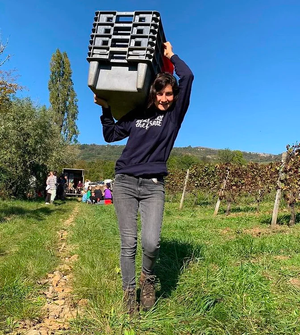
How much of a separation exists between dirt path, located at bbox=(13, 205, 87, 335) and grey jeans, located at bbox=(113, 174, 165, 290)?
1.63 feet

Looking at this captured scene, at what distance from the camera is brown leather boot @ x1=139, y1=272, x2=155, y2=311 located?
232cm

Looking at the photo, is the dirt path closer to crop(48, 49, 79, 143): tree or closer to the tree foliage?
the tree foliage

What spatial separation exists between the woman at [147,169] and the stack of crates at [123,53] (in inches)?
5.9

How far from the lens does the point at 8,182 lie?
1571cm

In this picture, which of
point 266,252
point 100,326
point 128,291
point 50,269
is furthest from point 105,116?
point 266,252

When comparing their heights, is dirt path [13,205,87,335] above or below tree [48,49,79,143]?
below

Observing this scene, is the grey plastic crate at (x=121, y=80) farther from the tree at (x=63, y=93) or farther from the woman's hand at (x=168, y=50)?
the tree at (x=63, y=93)

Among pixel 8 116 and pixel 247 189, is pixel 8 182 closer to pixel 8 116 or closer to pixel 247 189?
pixel 8 116

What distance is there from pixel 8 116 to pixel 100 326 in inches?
650

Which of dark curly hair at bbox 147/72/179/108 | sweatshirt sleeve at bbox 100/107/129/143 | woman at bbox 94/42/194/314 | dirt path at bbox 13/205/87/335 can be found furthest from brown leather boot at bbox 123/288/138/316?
dark curly hair at bbox 147/72/179/108

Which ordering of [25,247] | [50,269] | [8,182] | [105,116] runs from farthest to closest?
Answer: [8,182] < [25,247] < [50,269] < [105,116]

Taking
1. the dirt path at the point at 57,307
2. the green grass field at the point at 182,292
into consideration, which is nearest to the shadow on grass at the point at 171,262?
the green grass field at the point at 182,292

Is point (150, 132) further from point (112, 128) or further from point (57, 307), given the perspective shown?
point (57, 307)

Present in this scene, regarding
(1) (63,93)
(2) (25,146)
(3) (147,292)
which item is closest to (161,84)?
(3) (147,292)
